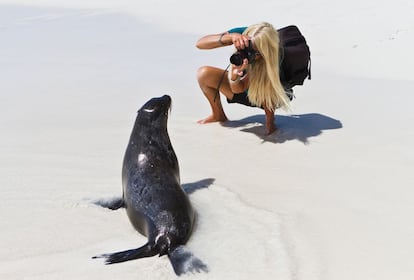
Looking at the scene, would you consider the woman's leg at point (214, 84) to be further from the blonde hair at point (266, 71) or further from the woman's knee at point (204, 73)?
the blonde hair at point (266, 71)

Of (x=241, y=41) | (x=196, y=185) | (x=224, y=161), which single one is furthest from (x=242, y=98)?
(x=196, y=185)

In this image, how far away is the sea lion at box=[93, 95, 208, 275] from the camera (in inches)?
95.4

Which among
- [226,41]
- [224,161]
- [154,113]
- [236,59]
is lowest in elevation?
[224,161]

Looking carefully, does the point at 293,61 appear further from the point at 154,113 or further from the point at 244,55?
the point at 154,113

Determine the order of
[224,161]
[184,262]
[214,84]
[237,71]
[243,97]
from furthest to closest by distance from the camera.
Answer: [214,84] → [243,97] → [237,71] → [224,161] → [184,262]

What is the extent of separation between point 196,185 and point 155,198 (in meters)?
0.62

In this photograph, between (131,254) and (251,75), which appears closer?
(131,254)

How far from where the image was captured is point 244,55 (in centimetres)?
381

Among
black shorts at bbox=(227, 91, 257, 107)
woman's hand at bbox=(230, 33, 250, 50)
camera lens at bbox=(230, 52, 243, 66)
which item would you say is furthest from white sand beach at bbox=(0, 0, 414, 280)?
woman's hand at bbox=(230, 33, 250, 50)

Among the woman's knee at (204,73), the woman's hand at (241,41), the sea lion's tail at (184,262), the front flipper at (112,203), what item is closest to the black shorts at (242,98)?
the woman's knee at (204,73)

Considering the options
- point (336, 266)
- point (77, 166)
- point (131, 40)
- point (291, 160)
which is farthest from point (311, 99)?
point (131, 40)

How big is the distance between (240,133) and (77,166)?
4.20 feet

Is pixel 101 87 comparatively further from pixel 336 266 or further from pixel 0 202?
pixel 336 266

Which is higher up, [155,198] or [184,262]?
[155,198]
